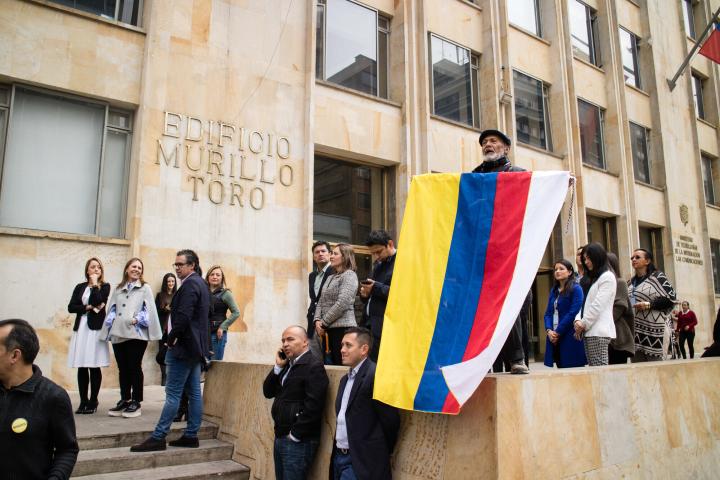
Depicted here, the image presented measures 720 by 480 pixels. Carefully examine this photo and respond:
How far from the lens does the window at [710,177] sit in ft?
80.0

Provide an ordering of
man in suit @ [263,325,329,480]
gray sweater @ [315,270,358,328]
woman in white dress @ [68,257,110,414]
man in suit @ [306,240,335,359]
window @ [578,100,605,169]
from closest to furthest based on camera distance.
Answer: man in suit @ [263,325,329,480], gray sweater @ [315,270,358,328], man in suit @ [306,240,335,359], woman in white dress @ [68,257,110,414], window @ [578,100,605,169]

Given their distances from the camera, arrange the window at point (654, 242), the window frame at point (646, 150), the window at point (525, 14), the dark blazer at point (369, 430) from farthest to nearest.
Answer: the window at point (654, 242)
the window frame at point (646, 150)
the window at point (525, 14)
the dark blazer at point (369, 430)

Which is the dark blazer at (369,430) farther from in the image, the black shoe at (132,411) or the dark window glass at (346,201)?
the dark window glass at (346,201)

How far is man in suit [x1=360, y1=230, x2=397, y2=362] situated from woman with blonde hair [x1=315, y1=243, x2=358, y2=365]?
440mm

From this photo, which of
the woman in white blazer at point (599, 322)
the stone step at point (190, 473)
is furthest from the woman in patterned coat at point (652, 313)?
the stone step at point (190, 473)

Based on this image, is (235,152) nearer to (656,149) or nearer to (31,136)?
(31,136)

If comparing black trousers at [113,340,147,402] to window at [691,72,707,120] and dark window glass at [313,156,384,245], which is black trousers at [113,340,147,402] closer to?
dark window glass at [313,156,384,245]

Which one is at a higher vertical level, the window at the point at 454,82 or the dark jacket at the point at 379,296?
the window at the point at 454,82

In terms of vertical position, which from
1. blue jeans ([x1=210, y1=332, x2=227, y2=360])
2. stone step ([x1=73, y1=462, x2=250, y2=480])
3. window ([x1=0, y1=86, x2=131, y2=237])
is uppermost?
window ([x1=0, y1=86, x2=131, y2=237])

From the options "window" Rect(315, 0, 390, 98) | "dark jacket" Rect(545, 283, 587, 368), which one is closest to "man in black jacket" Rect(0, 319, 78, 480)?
"dark jacket" Rect(545, 283, 587, 368)

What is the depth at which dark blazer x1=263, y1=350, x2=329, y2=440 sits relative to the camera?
4.89 meters

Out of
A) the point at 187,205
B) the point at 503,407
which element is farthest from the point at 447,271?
the point at 187,205

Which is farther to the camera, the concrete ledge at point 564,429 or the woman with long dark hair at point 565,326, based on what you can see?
the woman with long dark hair at point 565,326

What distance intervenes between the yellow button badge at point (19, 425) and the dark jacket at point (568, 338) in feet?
17.4
